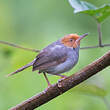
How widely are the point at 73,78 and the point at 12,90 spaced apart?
191 cm

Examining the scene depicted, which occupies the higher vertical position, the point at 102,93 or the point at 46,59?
the point at 46,59

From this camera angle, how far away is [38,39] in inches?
239

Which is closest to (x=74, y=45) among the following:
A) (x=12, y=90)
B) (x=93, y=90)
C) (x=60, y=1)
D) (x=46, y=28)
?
(x=93, y=90)

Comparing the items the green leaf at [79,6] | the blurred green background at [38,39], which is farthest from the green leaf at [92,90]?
the green leaf at [79,6]

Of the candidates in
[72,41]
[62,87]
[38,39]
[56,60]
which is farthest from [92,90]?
[38,39]

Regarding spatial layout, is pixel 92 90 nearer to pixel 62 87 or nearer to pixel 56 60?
pixel 62 87

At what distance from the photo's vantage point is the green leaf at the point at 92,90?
283 centimetres

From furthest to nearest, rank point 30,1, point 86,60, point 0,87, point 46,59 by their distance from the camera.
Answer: point 30,1 < point 86,60 < point 0,87 < point 46,59

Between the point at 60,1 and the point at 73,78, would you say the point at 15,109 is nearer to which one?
the point at 73,78

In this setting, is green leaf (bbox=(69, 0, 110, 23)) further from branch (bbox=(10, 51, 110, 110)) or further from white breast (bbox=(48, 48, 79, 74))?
white breast (bbox=(48, 48, 79, 74))

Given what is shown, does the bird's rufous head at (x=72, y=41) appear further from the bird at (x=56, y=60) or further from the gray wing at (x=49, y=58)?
the gray wing at (x=49, y=58)

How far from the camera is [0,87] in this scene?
13.1 ft

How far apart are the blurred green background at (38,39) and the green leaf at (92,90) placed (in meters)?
0.01

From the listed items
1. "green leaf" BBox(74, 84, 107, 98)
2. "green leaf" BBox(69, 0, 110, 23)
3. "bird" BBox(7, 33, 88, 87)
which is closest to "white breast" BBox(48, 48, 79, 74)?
"bird" BBox(7, 33, 88, 87)
